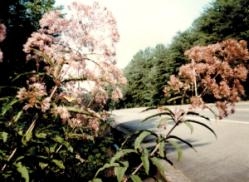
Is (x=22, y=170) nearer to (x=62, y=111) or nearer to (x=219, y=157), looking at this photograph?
(x=62, y=111)

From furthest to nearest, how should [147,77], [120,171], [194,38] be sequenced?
[147,77] < [194,38] < [120,171]

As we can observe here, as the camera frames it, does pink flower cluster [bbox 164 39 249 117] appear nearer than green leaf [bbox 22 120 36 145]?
No

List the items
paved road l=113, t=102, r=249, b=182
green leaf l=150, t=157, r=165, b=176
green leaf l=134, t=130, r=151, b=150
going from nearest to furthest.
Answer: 1. green leaf l=150, t=157, r=165, b=176
2. green leaf l=134, t=130, r=151, b=150
3. paved road l=113, t=102, r=249, b=182

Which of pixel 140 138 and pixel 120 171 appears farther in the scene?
pixel 140 138

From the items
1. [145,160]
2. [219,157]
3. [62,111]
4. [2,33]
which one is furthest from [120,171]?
[219,157]

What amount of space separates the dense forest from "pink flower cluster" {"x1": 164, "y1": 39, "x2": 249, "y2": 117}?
25.5 metres

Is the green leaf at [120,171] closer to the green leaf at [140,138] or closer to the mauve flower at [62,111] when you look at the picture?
the green leaf at [140,138]

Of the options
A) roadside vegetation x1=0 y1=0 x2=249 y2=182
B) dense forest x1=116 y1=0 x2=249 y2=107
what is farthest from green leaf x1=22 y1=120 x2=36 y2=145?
dense forest x1=116 y1=0 x2=249 y2=107

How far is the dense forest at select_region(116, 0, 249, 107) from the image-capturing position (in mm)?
56219

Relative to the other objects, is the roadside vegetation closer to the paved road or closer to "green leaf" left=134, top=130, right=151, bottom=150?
"green leaf" left=134, top=130, right=151, bottom=150

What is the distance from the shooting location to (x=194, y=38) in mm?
72438

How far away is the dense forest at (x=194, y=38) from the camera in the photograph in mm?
56219

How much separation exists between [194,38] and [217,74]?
70381mm

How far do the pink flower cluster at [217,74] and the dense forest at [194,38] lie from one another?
25.5 metres
